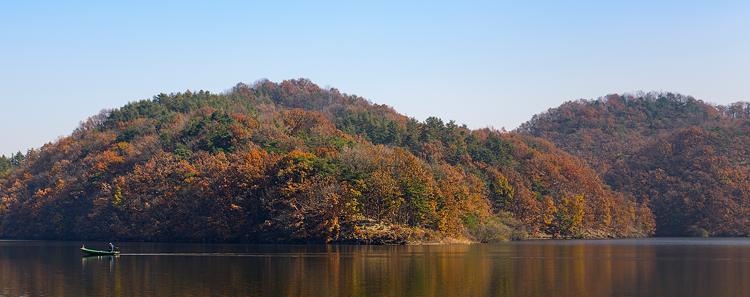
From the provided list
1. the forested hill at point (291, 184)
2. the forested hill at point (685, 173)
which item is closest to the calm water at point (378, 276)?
the forested hill at point (291, 184)

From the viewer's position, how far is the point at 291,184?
73562mm

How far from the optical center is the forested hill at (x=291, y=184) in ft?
234

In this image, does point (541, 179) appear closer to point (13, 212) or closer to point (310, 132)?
point (310, 132)

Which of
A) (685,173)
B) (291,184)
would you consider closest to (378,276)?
(291,184)

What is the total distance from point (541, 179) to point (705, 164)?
1478 inches

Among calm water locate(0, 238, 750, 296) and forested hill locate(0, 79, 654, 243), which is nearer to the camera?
calm water locate(0, 238, 750, 296)

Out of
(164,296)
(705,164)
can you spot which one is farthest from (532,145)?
(164,296)

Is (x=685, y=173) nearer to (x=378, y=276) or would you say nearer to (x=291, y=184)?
(x=291, y=184)

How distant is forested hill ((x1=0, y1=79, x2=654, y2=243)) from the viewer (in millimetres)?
71375

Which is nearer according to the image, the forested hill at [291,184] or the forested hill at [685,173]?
the forested hill at [291,184]

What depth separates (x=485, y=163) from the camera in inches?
4697

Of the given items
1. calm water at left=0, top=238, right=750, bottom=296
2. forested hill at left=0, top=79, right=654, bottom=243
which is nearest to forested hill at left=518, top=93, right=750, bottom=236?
forested hill at left=0, top=79, right=654, bottom=243

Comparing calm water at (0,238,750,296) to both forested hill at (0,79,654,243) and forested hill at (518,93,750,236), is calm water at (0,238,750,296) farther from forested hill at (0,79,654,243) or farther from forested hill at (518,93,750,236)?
forested hill at (518,93,750,236)

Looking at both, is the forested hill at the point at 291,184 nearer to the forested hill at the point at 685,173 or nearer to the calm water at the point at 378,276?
the forested hill at the point at 685,173
